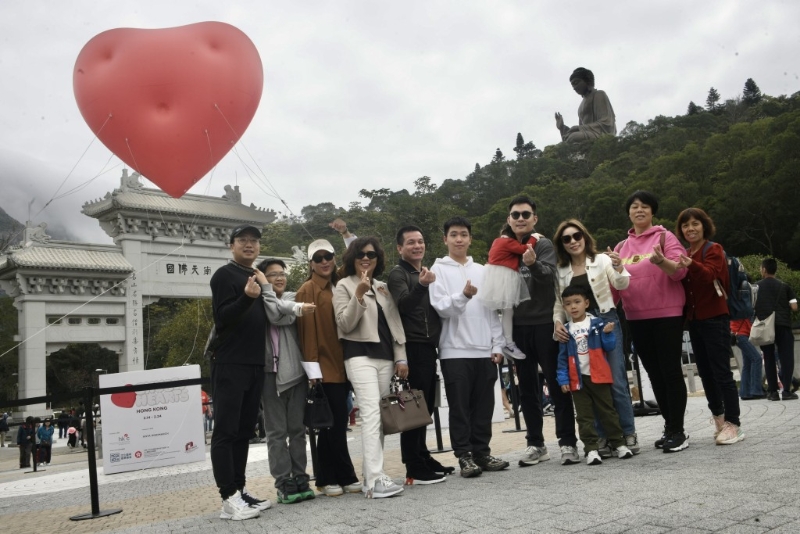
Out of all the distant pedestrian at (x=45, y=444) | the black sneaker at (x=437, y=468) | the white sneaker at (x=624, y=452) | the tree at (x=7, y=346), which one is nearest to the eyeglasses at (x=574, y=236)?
the white sneaker at (x=624, y=452)

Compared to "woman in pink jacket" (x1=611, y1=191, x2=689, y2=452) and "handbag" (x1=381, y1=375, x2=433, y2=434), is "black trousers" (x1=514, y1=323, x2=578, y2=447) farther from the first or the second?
"handbag" (x1=381, y1=375, x2=433, y2=434)

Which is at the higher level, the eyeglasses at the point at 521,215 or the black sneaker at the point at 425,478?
the eyeglasses at the point at 521,215

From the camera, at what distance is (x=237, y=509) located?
376cm

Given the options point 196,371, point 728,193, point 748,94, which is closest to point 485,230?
point 728,193

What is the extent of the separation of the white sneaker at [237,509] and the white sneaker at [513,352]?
1951 mm

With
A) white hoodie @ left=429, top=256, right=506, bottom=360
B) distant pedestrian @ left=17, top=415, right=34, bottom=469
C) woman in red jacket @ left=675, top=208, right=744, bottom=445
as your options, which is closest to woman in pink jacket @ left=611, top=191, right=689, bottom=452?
woman in red jacket @ left=675, top=208, right=744, bottom=445

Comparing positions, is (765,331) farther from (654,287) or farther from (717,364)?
(654,287)

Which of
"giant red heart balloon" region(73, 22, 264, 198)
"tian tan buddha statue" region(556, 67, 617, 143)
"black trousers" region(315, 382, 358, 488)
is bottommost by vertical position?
"black trousers" region(315, 382, 358, 488)

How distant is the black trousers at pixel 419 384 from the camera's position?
14.4 feet

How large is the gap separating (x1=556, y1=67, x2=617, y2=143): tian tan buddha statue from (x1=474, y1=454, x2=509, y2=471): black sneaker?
57.5 metres

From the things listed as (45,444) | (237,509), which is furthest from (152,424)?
(237,509)

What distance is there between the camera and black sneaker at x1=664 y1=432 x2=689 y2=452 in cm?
438

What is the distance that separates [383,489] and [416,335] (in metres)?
1.04

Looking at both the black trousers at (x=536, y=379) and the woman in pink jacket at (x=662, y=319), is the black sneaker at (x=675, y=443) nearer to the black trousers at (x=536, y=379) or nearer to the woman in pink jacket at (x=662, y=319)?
the woman in pink jacket at (x=662, y=319)
